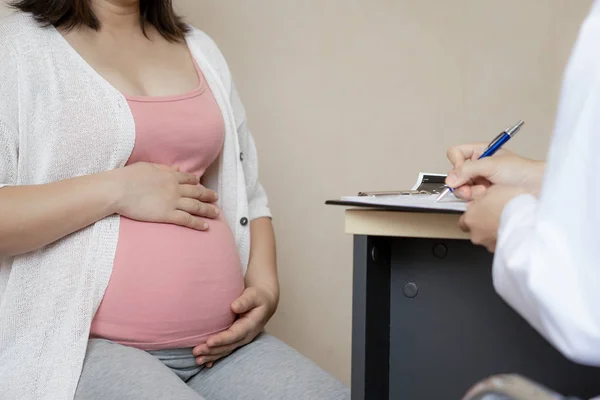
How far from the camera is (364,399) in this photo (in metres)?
0.92

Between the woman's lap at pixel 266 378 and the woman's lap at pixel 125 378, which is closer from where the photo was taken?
the woman's lap at pixel 125 378

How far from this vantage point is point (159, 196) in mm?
1164

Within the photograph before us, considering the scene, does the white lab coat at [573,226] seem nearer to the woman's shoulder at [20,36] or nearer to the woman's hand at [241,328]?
the woman's hand at [241,328]

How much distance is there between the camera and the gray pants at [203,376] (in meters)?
0.98

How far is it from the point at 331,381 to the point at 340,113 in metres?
1.03

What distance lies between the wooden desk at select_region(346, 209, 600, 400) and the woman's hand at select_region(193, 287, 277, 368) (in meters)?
0.28

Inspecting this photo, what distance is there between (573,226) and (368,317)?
17.2 inches

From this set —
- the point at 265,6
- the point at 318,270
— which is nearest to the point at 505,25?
the point at 265,6

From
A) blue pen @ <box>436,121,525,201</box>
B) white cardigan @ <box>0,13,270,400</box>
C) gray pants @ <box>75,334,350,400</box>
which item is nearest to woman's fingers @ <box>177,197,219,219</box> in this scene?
white cardigan @ <box>0,13,270,400</box>

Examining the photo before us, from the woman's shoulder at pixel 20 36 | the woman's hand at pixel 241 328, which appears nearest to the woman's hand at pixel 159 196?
the woman's hand at pixel 241 328

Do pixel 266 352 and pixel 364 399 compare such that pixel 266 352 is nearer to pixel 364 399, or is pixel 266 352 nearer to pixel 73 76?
pixel 364 399

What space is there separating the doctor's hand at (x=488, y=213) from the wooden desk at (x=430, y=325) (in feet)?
0.44

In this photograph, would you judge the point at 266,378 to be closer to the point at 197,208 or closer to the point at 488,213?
the point at 197,208

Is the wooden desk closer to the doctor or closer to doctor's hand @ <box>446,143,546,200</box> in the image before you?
doctor's hand @ <box>446,143,546,200</box>
